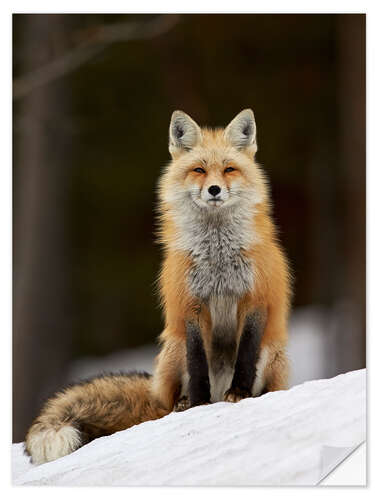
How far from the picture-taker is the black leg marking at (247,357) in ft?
12.1

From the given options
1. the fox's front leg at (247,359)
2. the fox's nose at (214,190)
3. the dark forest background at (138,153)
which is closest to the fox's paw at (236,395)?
the fox's front leg at (247,359)

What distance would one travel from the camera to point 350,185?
13.3 ft

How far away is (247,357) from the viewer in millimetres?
3693

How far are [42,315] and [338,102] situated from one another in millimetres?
1829

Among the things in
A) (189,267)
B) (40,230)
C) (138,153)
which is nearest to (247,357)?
(189,267)

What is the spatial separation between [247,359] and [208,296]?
332 mm

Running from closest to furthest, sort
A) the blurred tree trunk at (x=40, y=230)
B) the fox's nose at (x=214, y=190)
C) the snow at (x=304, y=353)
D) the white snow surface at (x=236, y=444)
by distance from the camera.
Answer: the white snow surface at (x=236, y=444)
the fox's nose at (x=214, y=190)
the snow at (x=304, y=353)
the blurred tree trunk at (x=40, y=230)

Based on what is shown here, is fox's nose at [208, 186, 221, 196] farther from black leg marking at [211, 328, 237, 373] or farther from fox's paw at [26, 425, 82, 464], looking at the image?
fox's paw at [26, 425, 82, 464]

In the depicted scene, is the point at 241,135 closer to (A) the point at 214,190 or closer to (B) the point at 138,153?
(A) the point at 214,190

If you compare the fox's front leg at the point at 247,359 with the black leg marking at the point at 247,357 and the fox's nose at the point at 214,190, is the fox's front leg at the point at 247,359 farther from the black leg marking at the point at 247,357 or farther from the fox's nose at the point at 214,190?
the fox's nose at the point at 214,190

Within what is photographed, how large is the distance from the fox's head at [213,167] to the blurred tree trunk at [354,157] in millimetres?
496

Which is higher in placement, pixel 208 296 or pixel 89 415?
pixel 208 296

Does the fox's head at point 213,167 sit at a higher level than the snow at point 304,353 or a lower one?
higher

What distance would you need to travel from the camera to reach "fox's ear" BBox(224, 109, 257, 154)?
3.83m
